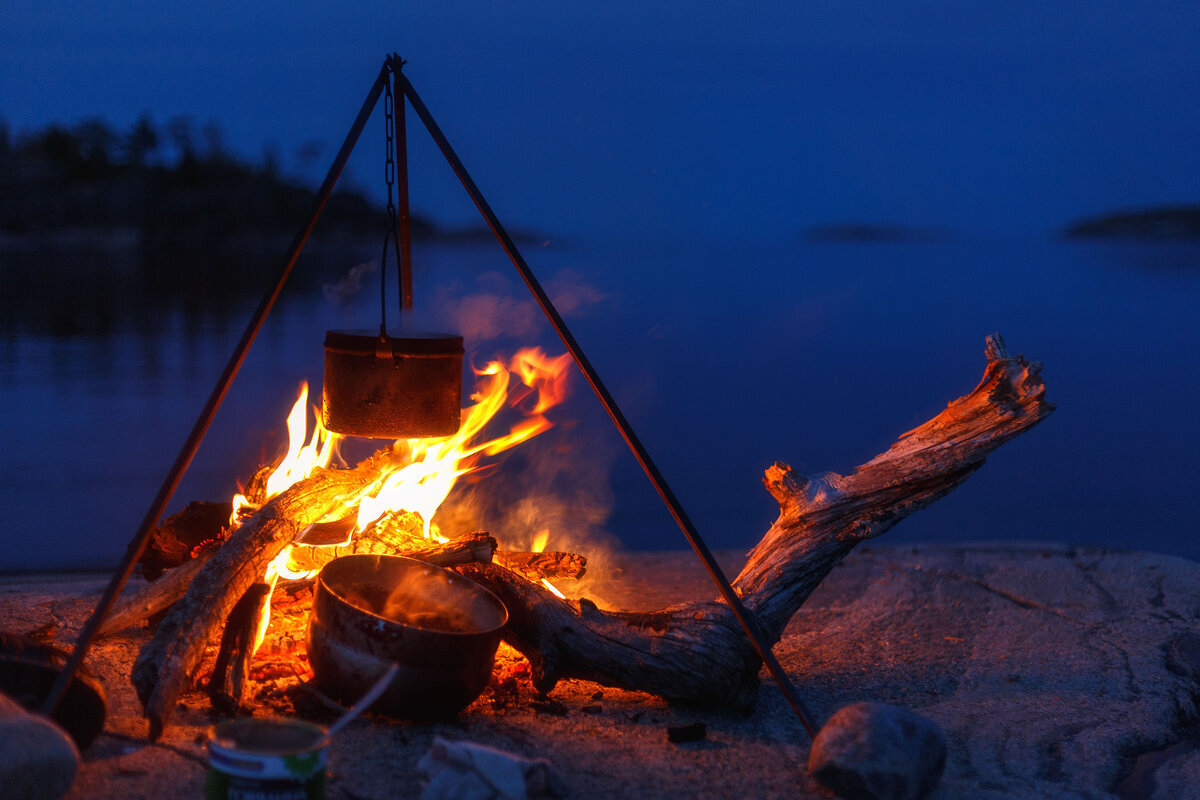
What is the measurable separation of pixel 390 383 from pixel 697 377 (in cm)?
1082

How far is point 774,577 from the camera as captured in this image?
131 inches

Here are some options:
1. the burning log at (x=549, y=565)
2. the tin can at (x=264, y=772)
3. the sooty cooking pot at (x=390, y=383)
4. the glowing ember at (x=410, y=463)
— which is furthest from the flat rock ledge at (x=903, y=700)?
the sooty cooking pot at (x=390, y=383)

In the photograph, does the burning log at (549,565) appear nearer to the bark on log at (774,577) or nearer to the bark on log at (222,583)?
the bark on log at (774,577)

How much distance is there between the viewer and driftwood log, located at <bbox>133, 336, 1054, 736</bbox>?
2.99 m

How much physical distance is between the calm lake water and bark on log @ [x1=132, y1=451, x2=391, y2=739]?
5.83 feet

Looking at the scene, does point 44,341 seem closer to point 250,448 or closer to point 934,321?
point 250,448

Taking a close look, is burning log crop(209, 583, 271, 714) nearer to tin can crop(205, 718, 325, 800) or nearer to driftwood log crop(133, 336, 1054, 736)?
driftwood log crop(133, 336, 1054, 736)

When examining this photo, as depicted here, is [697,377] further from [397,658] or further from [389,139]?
[397,658]

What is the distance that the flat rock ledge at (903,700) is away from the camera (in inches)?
99.0

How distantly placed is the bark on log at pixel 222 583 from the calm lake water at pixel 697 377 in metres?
1.78

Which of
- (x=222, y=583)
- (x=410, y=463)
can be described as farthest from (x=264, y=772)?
(x=410, y=463)

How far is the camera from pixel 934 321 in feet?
49.3

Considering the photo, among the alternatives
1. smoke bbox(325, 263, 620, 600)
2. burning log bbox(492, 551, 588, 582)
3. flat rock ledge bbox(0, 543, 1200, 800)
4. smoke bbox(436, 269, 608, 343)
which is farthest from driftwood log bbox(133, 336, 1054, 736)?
smoke bbox(436, 269, 608, 343)

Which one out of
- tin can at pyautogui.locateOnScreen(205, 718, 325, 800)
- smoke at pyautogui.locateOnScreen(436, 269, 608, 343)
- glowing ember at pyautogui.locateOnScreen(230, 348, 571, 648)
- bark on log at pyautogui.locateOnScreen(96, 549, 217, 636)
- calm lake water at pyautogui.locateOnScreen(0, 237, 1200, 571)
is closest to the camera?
tin can at pyautogui.locateOnScreen(205, 718, 325, 800)
